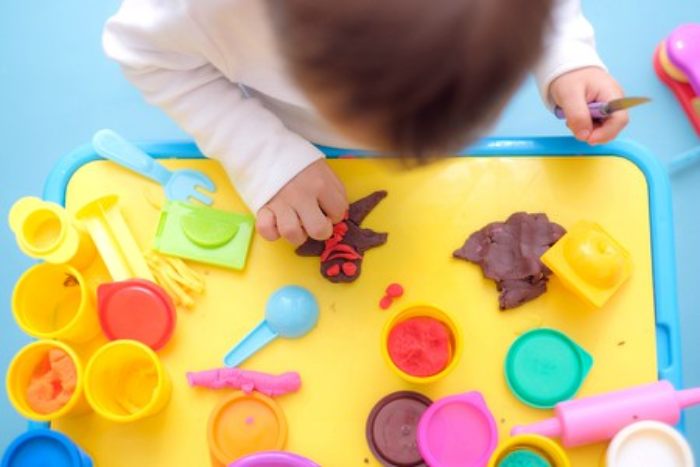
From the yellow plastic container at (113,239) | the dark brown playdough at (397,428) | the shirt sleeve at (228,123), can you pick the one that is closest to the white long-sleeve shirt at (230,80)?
→ the shirt sleeve at (228,123)

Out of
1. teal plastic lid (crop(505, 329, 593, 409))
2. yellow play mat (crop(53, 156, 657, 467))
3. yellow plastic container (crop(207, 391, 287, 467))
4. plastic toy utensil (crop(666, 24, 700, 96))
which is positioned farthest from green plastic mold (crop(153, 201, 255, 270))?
plastic toy utensil (crop(666, 24, 700, 96))

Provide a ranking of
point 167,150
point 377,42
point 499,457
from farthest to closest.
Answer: point 167,150 < point 499,457 < point 377,42

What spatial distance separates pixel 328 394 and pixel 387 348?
70 mm

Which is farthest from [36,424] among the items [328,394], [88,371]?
[328,394]

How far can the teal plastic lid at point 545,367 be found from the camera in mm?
599

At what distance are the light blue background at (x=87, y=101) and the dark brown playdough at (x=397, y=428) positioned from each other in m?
0.40

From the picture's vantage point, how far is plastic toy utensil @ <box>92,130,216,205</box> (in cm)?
67

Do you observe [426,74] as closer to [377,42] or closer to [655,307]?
[377,42]

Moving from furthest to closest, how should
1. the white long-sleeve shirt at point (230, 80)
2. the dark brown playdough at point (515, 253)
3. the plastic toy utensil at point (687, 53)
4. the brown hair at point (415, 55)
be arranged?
the plastic toy utensil at point (687, 53) < the dark brown playdough at point (515, 253) < the white long-sleeve shirt at point (230, 80) < the brown hair at point (415, 55)

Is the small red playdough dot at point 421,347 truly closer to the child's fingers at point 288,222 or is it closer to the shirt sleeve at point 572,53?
the child's fingers at point 288,222

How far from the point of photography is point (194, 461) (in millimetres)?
611

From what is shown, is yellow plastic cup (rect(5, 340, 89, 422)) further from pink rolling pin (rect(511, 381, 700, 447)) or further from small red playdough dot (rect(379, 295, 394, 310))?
pink rolling pin (rect(511, 381, 700, 447))

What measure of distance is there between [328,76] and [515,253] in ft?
1.10

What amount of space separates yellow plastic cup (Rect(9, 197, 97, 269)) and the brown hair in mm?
336
